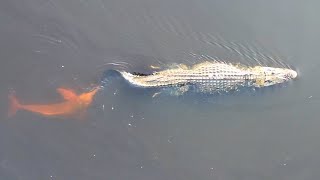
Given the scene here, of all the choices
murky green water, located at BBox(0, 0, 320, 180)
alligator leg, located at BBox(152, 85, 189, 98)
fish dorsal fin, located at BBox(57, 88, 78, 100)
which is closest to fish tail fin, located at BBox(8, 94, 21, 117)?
murky green water, located at BBox(0, 0, 320, 180)

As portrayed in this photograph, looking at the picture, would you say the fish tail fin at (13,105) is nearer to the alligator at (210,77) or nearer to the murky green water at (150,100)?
the murky green water at (150,100)

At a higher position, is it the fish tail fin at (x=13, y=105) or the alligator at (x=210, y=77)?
the alligator at (x=210, y=77)

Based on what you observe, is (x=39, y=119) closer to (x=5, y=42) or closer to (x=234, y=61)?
(x=5, y=42)

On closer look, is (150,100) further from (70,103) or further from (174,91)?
(70,103)

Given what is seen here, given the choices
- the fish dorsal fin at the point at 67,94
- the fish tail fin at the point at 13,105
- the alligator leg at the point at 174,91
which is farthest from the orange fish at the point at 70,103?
the alligator leg at the point at 174,91

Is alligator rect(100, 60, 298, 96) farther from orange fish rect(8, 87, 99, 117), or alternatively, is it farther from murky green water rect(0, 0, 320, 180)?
orange fish rect(8, 87, 99, 117)

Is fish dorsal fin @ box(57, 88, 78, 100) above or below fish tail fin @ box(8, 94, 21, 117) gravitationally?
above

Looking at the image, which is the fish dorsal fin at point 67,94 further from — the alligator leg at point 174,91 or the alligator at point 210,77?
the alligator leg at point 174,91

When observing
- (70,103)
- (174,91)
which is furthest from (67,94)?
(174,91)
